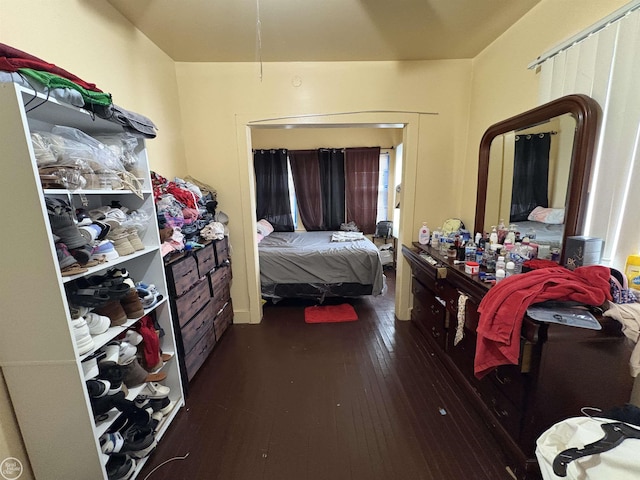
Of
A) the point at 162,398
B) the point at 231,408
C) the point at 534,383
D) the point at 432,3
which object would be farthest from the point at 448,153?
the point at 162,398

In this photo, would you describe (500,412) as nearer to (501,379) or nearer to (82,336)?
(501,379)

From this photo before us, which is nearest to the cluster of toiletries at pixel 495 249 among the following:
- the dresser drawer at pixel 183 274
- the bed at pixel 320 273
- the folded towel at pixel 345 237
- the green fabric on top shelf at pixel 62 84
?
the bed at pixel 320 273

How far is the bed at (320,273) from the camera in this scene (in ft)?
9.85

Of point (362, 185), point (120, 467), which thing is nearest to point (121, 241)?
point (120, 467)

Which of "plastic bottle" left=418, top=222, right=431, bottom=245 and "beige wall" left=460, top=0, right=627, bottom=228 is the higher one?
"beige wall" left=460, top=0, right=627, bottom=228

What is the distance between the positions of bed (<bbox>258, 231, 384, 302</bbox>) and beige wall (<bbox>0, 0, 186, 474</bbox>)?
1383 millimetres

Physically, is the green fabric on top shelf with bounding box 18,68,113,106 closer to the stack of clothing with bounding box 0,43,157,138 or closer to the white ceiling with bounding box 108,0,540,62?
the stack of clothing with bounding box 0,43,157,138

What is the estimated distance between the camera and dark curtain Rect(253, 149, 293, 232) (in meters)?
4.57

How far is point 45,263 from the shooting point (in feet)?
3.00

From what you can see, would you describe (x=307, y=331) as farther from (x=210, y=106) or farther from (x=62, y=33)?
Answer: (x=62, y=33)

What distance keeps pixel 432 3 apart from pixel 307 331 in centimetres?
273

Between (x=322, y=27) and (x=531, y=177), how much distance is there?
1.76 m

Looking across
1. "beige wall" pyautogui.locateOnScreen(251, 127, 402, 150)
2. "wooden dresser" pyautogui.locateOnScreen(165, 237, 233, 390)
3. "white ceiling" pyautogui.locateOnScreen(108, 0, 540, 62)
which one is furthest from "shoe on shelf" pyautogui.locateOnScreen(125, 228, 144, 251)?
"beige wall" pyautogui.locateOnScreen(251, 127, 402, 150)

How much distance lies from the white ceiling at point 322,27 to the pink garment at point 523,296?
67.3 inches
